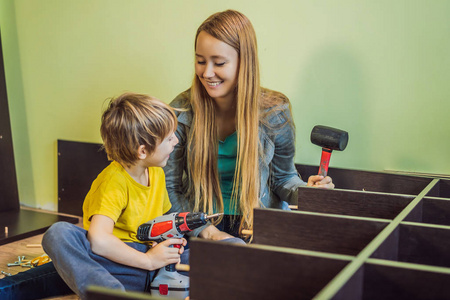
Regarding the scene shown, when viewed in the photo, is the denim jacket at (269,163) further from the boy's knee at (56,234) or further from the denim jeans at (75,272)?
the boy's knee at (56,234)

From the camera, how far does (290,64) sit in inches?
91.7

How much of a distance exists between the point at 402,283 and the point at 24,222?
241 cm

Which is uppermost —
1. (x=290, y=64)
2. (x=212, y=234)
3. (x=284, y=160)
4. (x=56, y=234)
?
(x=290, y=64)

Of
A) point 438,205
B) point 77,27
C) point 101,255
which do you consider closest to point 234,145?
point 101,255

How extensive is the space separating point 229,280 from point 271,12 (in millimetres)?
→ 1724

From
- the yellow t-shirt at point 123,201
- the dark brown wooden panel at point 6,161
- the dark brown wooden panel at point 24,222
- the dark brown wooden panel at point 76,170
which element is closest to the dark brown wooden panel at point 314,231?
the yellow t-shirt at point 123,201

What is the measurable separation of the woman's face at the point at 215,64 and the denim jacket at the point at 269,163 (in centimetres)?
17

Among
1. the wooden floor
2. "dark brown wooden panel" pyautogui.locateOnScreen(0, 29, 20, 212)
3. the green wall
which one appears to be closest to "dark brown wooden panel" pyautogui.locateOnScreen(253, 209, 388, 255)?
the green wall

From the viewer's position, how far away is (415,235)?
956 millimetres

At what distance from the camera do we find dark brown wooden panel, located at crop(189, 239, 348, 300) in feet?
2.56

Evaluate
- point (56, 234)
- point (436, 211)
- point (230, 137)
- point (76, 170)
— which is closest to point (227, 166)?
point (230, 137)

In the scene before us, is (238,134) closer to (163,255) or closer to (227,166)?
(227,166)

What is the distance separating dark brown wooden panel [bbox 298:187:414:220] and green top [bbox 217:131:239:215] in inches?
31.0

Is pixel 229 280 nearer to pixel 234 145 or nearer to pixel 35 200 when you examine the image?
pixel 234 145
